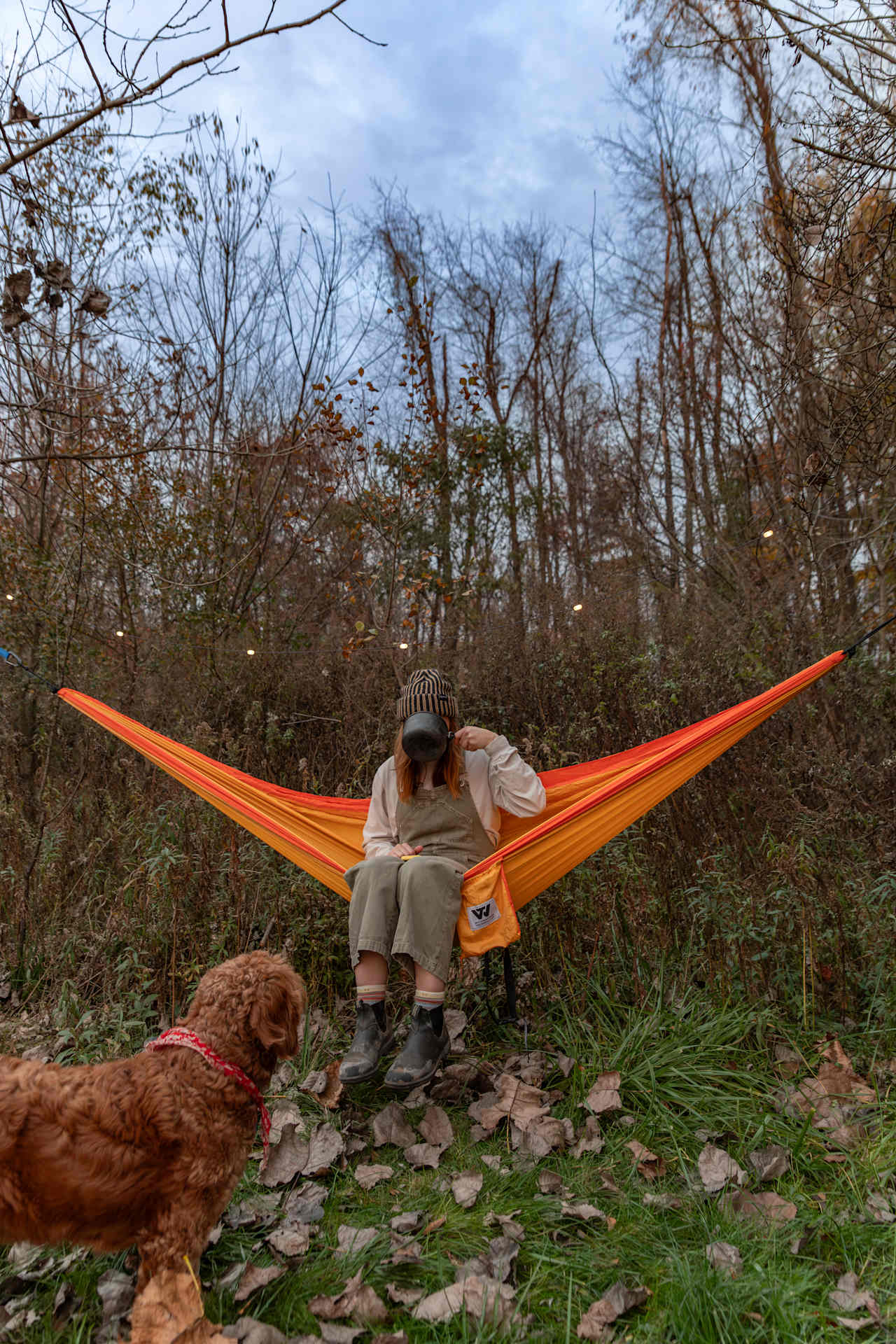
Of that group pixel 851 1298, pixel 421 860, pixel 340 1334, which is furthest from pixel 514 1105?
pixel 851 1298

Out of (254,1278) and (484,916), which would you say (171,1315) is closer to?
(254,1278)

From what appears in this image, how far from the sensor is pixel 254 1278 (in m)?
1.60

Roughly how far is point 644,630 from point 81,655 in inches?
150

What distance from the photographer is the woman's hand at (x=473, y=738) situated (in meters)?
2.66

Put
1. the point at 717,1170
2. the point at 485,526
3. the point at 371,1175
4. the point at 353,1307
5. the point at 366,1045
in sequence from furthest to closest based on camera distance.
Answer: the point at 485,526 < the point at 366,1045 < the point at 371,1175 < the point at 717,1170 < the point at 353,1307

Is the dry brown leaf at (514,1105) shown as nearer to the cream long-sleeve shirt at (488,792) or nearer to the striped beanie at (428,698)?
the cream long-sleeve shirt at (488,792)

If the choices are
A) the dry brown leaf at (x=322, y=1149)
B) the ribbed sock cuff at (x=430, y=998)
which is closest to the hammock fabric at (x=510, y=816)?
the ribbed sock cuff at (x=430, y=998)

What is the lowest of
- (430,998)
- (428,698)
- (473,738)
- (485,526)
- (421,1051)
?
(421,1051)

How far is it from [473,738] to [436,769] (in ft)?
0.62

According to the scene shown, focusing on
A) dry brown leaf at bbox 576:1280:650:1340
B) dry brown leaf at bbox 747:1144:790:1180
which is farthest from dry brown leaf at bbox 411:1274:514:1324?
dry brown leaf at bbox 747:1144:790:1180

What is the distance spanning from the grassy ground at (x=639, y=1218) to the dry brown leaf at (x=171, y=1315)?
13 cm

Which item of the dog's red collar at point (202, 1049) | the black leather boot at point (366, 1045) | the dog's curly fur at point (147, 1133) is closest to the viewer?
the dog's curly fur at point (147, 1133)

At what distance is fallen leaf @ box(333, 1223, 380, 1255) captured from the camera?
66.6 inches

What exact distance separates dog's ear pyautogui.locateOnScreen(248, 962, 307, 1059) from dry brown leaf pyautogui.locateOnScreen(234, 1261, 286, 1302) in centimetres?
42
